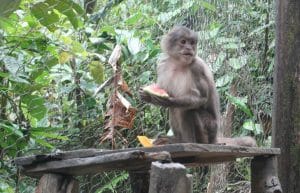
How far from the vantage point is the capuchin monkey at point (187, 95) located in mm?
4020

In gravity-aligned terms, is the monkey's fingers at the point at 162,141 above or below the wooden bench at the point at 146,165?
above

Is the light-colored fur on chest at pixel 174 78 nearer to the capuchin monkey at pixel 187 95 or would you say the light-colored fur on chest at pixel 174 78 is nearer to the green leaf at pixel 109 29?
the capuchin monkey at pixel 187 95

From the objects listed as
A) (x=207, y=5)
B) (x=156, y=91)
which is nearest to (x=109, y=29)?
(x=207, y=5)

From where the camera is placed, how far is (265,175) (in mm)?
3807

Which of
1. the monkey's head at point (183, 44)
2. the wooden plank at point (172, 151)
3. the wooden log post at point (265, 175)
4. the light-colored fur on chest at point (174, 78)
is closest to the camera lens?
the wooden plank at point (172, 151)

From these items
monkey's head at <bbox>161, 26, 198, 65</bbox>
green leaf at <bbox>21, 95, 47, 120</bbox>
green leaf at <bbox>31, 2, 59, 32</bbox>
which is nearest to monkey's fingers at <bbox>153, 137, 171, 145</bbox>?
monkey's head at <bbox>161, 26, 198, 65</bbox>

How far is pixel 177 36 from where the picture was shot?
4.32 meters

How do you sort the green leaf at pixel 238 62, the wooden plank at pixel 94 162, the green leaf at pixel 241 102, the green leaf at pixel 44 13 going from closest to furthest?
the wooden plank at pixel 94 162
the green leaf at pixel 44 13
the green leaf at pixel 241 102
the green leaf at pixel 238 62

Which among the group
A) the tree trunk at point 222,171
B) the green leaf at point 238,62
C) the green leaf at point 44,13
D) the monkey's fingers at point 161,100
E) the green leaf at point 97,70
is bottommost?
the tree trunk at point 222,171

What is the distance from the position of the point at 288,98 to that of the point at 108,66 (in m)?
2.20

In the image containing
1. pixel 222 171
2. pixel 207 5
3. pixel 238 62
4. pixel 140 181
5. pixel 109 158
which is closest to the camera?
pixel 109 158

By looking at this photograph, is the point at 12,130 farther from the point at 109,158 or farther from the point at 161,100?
the point at 109,158

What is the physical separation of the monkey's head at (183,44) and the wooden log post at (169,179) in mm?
2009

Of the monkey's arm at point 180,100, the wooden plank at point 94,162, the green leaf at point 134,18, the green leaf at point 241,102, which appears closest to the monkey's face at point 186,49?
the monkey's arm at point 180,100
